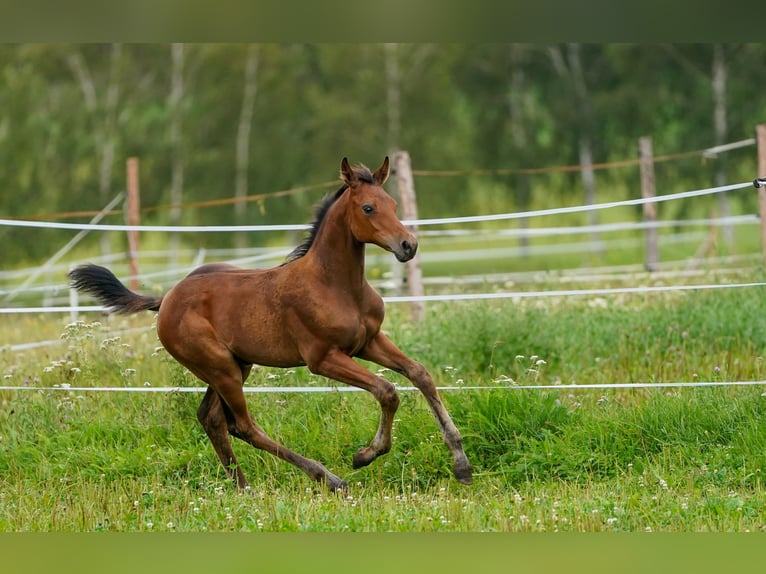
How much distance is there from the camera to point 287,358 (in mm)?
6207

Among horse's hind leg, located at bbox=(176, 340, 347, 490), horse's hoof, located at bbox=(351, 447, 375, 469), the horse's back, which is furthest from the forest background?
horse's hoof, located at bbox=(351, 447, 375, 469)

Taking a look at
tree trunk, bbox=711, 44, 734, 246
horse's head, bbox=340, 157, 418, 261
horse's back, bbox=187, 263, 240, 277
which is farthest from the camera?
tree trunk, bbox=711, 44, 734, 246

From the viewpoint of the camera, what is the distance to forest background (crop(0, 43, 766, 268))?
24.7 meters

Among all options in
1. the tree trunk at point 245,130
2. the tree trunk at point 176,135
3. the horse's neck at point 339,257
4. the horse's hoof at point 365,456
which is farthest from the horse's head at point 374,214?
the tree trunk at point 176,135

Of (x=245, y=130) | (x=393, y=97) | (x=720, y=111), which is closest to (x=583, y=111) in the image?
(x=720, y=111)

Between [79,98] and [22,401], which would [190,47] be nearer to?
[79,98]

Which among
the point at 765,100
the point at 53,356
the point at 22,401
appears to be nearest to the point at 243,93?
the point at 765,100

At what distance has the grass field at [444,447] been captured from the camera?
5.84 metres

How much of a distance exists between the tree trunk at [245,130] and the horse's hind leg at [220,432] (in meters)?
18.4

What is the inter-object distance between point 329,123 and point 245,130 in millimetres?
2330

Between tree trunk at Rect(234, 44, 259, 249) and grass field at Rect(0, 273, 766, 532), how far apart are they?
16.3 m

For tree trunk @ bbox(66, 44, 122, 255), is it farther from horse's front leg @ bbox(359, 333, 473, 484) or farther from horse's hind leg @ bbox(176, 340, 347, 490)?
horse's front leg @ bbox(359, 333, 473, 484)

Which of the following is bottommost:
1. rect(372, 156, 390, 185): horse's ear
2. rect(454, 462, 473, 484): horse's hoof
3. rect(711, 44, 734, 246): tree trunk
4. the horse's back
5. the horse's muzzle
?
rect(454, 462, 473, 484): horse's hoof

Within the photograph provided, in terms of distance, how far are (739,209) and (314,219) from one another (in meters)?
23.0
